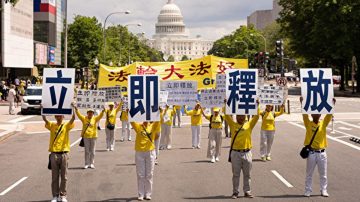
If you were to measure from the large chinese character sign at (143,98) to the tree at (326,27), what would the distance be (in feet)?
181

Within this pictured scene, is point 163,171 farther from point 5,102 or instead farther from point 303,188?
point 5,102

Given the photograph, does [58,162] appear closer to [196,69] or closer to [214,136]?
[214,136]

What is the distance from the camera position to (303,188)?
44.3 ft

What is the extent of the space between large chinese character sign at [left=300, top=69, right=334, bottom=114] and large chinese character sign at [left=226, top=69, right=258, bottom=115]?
106cm

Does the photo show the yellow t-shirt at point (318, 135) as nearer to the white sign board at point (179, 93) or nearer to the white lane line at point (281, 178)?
the white lane line at point (281, 178)

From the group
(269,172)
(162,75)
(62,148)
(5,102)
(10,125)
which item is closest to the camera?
(62,148)

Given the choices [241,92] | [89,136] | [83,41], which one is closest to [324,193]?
[241,92]

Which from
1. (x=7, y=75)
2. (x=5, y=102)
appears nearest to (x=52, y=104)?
(x=5, y=102)

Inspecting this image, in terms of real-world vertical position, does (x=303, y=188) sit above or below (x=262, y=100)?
below

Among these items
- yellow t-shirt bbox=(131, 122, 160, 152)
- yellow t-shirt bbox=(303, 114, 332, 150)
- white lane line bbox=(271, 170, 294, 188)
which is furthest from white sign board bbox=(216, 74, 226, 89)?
yellow t-shirt bbox=(131, 122, 160, 152)

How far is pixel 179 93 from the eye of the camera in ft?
58.3

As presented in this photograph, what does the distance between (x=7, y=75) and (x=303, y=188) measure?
196 ft

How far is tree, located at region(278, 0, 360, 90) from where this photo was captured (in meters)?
65.7

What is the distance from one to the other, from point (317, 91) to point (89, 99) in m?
5.87
